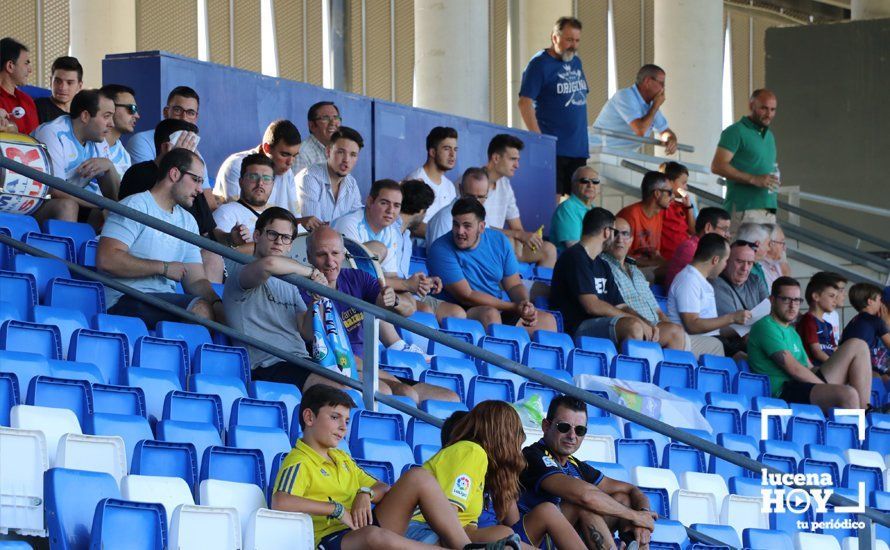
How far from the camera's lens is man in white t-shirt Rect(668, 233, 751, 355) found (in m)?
10.1

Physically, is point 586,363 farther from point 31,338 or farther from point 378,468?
point 31,338

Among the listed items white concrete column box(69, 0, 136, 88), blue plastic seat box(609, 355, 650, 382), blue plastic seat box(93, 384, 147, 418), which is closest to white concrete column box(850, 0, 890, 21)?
white concrete column box(69, 0, 136, 88)

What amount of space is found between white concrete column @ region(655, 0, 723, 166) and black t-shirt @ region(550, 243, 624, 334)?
A: 6.89 metres

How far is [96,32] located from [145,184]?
7.90 m

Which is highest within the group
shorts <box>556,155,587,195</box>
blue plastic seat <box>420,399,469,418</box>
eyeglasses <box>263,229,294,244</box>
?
shorts <box>556,155,587,195</box>

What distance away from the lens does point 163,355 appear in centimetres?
654

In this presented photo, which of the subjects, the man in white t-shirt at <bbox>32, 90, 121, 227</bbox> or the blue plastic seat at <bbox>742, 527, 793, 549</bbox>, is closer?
the blue plastic seat at <bbox>742, 527, 793, 549</bbox>

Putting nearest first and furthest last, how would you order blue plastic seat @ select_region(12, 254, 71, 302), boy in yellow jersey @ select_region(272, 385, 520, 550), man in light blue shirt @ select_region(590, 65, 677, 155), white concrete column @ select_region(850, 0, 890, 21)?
boy in yellow jersey @ select_region(272, 385, 520, 550), blue plastic seat @ select_region(12, 254, 71, 302), man in light blue shirt @ select_region(590, 65, 677, 155), white concrete column @ select_region(850, 0, 890, 21)

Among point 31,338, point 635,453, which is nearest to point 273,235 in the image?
point 31,338

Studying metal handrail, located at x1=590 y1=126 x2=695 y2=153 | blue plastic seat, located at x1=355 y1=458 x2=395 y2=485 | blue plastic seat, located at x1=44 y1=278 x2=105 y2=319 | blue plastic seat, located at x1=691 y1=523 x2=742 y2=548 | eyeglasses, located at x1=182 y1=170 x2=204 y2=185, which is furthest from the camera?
metal handrail, located at x1=590 y1=126 x2=695 y2=153

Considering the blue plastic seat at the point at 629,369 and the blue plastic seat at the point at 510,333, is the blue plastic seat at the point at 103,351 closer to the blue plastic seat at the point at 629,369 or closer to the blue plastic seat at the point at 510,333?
the blue plastic seat at the point at 510,333

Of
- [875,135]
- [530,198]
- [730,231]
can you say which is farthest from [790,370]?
[875,135]

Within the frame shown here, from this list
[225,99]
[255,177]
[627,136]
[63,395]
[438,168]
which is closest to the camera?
[63,395]

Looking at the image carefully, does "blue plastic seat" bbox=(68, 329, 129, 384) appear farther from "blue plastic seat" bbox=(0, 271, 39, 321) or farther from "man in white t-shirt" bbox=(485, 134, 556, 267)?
"man in white t-shirt" bbox=(485, 134, 556, 267)
